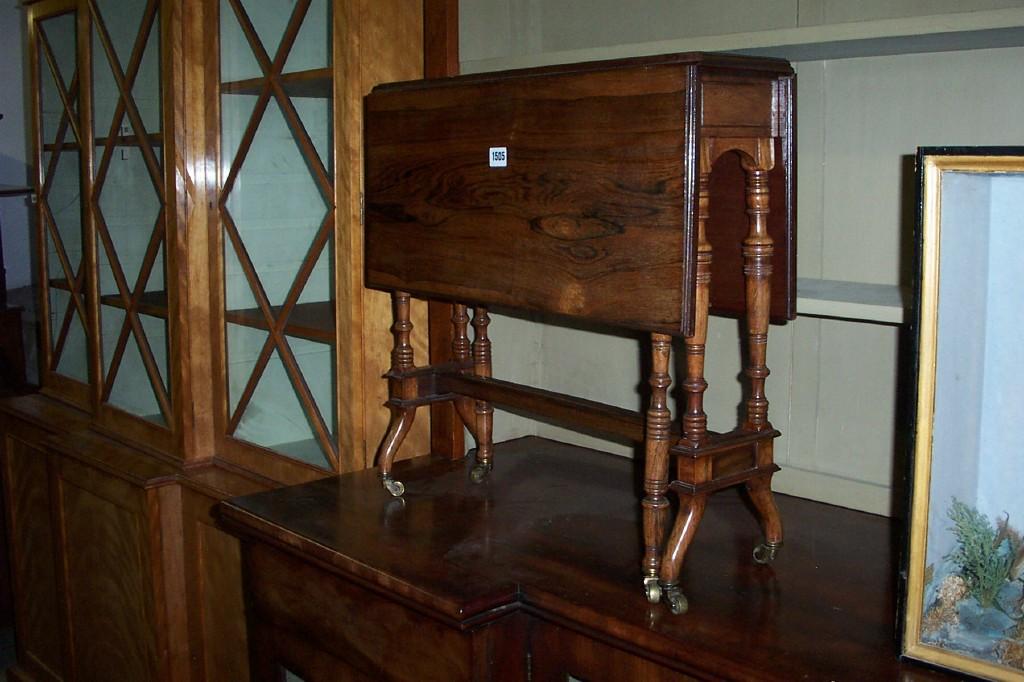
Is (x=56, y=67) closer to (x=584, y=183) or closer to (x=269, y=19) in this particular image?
(x=269, y=19)

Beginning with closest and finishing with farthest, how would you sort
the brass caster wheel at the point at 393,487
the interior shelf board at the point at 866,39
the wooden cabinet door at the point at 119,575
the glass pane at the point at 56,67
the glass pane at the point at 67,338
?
the interior shelf board at the point at 866,39
the brass caster wheel at the point at 393,487
the wooden cabinet door at the point at 119,575
the glass pane at the point at 56,67
the glass pane at the point at 67,338

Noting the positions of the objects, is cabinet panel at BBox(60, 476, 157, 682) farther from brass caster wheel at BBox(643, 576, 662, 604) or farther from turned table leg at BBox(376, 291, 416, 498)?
brass caster wheel at BBox(643, 576, 662, 604)

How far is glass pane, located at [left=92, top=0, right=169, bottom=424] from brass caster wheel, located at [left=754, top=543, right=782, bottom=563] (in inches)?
62.6

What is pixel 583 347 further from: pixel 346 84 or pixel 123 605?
pixel 123 605

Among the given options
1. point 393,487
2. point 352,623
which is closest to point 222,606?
point 393,487

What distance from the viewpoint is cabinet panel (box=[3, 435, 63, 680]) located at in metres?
2.99

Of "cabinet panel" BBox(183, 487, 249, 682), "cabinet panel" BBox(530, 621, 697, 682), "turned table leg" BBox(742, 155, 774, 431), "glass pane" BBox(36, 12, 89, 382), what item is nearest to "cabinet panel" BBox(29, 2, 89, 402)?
"glass pane" BBox(36, 12, 89, 382)

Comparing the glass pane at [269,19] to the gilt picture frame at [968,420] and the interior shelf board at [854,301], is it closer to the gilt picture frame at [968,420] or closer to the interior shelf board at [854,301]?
the interior shelf board at [854,301]

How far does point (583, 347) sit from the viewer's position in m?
2.21

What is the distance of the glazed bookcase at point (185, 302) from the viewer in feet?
6.93

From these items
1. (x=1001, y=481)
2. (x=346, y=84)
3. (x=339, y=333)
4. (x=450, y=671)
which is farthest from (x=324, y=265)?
(x=1001, y=481)

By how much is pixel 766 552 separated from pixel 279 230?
49.6 inches

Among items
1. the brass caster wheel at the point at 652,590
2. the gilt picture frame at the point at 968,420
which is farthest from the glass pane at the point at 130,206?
the gilt picture frame at the point at 968,420

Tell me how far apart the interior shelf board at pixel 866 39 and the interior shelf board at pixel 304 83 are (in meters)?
0.57
